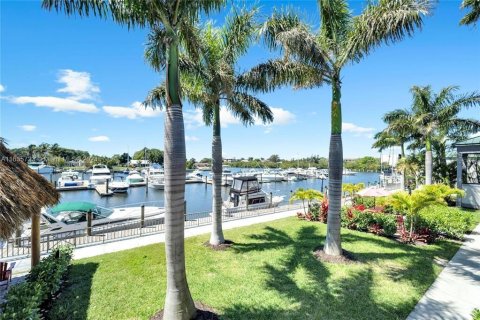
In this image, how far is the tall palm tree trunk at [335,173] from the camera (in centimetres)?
867

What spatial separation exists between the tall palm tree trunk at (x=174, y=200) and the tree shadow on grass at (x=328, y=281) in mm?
1253

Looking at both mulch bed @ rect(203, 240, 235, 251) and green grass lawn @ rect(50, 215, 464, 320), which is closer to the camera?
green grass lawn @ rect(50, 215, 464, 320)

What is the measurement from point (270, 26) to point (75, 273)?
988 centimetres

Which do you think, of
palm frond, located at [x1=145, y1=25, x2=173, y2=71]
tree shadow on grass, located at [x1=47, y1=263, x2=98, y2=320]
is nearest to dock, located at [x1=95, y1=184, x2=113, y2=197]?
tree shadow on grass, located at [x1=47, y1=263, x2=98, y2=320]

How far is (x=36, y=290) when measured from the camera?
5297mm

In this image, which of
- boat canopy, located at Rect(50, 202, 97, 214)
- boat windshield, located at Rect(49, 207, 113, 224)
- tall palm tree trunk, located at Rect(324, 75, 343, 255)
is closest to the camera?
tall palm tree trunk, located at Rect(324, 75, 343, 255)

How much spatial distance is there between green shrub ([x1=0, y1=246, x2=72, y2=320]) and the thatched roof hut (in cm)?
120

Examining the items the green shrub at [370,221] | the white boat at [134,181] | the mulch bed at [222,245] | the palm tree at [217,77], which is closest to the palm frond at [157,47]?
the palm tree at [217,77]

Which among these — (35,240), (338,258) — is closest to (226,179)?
(338,258)

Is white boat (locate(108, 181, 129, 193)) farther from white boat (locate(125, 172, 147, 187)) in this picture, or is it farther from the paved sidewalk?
the paved sidewalk

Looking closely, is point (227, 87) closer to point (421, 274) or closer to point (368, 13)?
point (368, 13)

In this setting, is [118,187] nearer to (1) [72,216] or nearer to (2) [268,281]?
(1) [72,216]

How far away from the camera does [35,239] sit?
7453mm

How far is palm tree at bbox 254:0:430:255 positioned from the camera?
7789 millimetres
